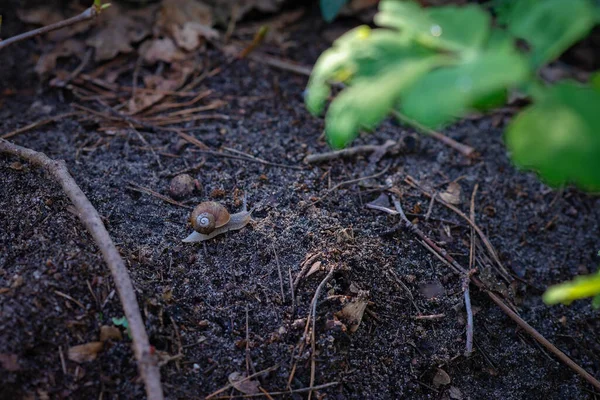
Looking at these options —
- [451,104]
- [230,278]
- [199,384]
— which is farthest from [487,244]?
[451,104]

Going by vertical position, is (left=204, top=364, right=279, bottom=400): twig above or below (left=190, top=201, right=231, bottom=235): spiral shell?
below

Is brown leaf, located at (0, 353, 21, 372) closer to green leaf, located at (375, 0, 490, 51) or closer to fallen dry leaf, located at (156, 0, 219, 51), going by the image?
green leaf, located at (375, 0, 490, 51)

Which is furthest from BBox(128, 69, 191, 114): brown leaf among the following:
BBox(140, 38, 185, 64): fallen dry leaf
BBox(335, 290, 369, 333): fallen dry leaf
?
BBox(335, 290, 369, 333): fallen dry leaf

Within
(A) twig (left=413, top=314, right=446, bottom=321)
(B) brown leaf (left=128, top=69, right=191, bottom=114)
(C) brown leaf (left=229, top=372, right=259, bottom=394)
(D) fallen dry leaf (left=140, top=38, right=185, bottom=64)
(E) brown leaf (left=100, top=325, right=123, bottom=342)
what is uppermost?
→ (D) fallen dry leaf (left=140, top=38, right=185, bottom=64)

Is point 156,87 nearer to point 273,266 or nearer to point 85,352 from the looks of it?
point 273,266

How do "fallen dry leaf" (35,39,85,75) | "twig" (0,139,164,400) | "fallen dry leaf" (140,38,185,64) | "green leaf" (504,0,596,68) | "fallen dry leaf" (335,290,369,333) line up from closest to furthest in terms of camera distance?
"green leaf" (504,0,596,68)
"twig" (0,139,164,400)
"fallen dry leaf" (335,290,369,333)
"fallen dry leaf" (35,39,85,75)
"fallen dry leaf" (140,38,185,64)

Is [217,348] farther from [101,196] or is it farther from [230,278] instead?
[101,196]
